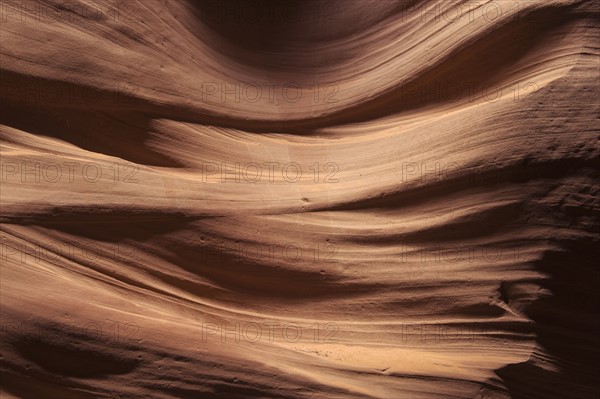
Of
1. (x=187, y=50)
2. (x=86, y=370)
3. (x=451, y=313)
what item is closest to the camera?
(x=86, y=370)

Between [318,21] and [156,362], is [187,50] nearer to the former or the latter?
[318,21]

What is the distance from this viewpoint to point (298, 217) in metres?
1.48

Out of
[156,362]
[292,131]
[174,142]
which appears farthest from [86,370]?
[292,131]

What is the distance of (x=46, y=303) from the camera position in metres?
1.34

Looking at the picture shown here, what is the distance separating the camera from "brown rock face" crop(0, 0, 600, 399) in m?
1.36

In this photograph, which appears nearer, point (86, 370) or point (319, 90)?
point (86, 370)

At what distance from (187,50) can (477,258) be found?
859 millimetres

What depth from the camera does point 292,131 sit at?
1.59 m

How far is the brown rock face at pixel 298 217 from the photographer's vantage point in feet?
4.48

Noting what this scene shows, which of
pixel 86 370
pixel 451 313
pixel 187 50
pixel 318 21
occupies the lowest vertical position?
pixel 86 370

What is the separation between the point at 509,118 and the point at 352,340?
621 mm

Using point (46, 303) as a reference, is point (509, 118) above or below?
above

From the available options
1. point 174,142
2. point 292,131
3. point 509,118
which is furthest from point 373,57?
point 174,142

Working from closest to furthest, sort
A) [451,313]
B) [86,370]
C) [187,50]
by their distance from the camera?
[86,370]
[451,313]
[187,50]
